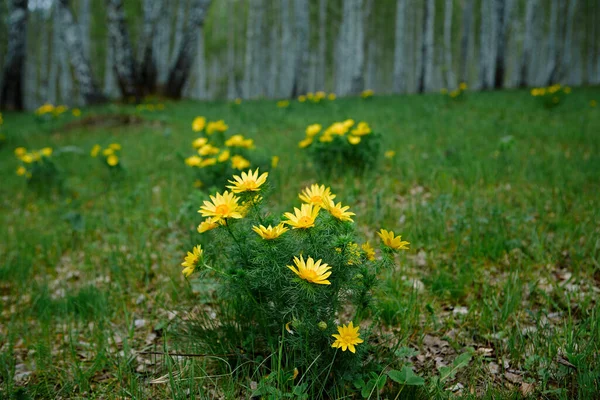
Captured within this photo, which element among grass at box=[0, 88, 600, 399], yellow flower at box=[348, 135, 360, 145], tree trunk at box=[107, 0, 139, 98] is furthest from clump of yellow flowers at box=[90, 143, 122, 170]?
tree trunk at box=[107, 0, 139, 98]

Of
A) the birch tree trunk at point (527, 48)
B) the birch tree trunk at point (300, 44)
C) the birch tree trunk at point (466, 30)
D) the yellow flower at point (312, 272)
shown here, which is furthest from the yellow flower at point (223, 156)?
the birch tree trunk at point (466, 30)

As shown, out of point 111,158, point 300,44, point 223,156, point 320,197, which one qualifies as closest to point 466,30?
point 300,44

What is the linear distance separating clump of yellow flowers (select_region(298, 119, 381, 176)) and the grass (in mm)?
159

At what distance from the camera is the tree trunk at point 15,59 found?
34.9ft

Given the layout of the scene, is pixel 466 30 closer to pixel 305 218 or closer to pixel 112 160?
pixel 112 160

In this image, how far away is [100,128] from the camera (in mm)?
7098

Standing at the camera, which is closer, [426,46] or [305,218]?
[305,218]

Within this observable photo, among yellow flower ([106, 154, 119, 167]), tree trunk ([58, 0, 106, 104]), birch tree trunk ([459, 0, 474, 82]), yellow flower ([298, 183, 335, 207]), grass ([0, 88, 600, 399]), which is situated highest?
birch tree trunk ([459, 0, 474, 82])

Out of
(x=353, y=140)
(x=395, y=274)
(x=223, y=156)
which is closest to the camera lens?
(x=395, y=274)

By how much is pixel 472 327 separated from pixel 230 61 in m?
31.0

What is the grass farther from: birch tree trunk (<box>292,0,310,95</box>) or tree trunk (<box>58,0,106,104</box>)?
birch tree trunk (<box>292,0,310,95</box>)

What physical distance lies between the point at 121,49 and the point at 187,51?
66.8 inches

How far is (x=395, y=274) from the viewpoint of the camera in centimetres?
214

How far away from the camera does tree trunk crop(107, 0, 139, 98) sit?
9.80 metres
